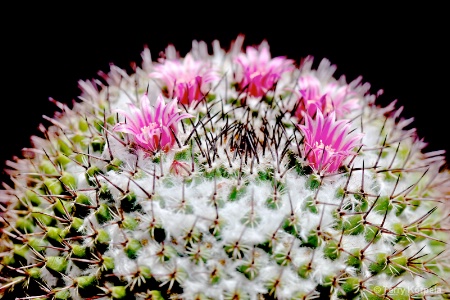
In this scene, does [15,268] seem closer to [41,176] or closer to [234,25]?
[41,176]

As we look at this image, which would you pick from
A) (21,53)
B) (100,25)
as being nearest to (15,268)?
(21,53)

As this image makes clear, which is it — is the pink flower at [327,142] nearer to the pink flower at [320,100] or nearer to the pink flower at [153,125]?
the pink flower at [320,100]

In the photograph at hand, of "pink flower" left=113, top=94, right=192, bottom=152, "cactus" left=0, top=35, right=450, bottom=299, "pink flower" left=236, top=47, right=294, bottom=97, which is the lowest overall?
"cactus" left=0, top=35, right=450, bottom=299

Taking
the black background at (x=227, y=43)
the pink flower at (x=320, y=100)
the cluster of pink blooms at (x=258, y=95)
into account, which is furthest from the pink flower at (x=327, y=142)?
the black background at (x=227, y=43)

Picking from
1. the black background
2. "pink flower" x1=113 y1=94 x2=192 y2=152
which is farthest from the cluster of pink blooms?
the black background

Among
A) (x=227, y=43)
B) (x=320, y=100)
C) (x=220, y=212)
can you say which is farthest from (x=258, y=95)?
(x=227, y=43)

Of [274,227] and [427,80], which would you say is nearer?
[274,227]

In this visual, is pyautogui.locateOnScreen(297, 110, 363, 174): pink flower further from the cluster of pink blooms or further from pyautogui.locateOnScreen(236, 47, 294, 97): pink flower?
pyautogui.locateOnScreen(236, 47, 294, 97): pink flower
